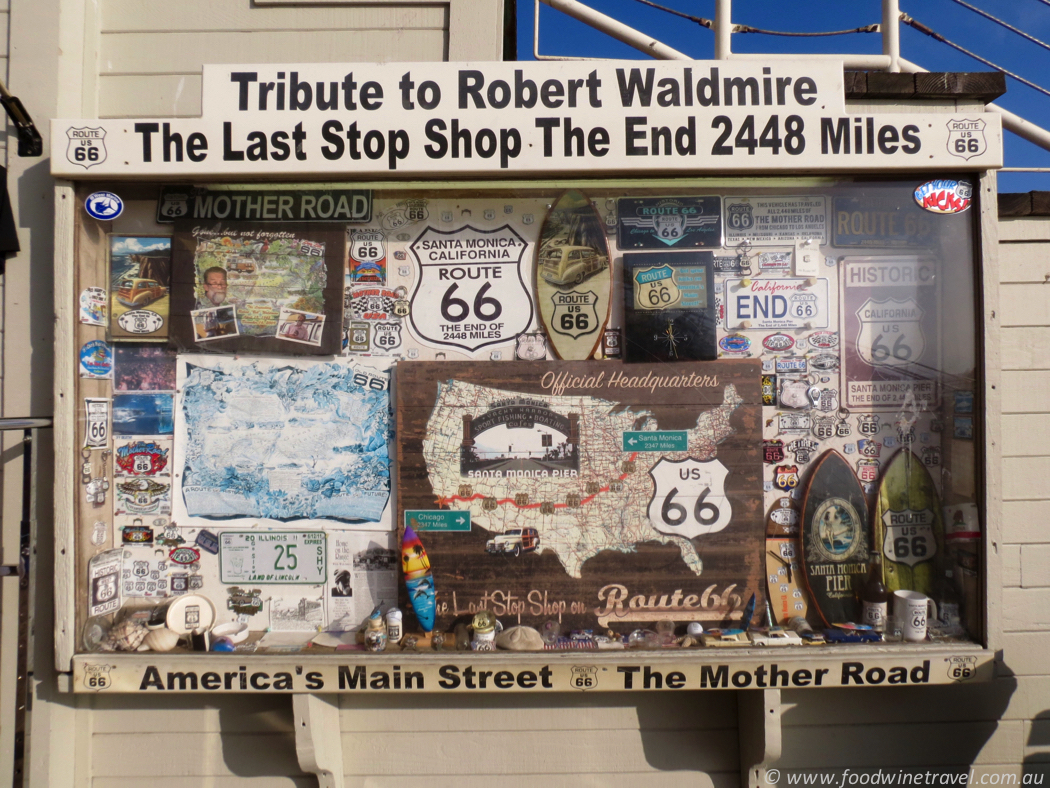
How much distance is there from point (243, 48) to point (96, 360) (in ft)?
4.71

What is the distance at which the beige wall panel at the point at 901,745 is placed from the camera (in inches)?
90.8

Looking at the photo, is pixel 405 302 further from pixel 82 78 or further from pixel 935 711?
pixel 935 711

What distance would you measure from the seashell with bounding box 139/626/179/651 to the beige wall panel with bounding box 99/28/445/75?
89.9 inches

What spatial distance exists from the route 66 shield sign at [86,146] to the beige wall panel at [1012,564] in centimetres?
385

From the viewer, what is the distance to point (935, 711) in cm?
230

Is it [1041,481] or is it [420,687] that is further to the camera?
[1041,481]

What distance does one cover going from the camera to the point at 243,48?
2346 mm

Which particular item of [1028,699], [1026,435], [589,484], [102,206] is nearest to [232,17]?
[102,206]

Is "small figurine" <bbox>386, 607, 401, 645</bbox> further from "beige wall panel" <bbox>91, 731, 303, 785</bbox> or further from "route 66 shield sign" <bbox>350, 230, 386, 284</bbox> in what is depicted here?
"route 66 shield sign" <bbox>350, 230, 386, 284</bbox>

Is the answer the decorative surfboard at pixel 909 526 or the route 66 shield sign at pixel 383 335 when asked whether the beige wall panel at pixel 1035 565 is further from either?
the route 66 shield sign at pixel 383 335

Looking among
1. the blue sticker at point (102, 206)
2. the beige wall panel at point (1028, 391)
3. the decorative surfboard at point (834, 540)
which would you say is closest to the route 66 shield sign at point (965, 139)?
the beige wall panel at point (1028, 391)

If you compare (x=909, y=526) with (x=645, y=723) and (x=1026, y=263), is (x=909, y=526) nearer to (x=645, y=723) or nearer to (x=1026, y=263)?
(x=1026, y=263)

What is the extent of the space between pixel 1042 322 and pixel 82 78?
4121mm

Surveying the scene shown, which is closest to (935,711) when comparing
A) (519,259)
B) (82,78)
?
(519,259)
